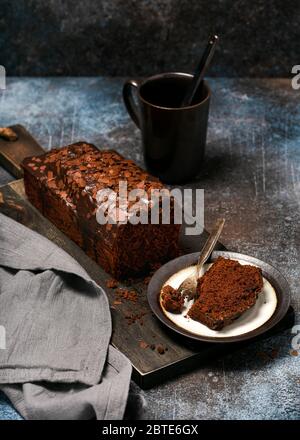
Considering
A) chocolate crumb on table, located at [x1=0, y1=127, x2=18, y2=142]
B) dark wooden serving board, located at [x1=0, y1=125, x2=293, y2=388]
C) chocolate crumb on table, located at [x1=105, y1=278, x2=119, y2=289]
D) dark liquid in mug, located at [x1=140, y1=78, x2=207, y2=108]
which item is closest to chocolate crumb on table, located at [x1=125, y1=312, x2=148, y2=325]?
dark wooden serving board, located at [x1=0, y1=125, x2=293, y2=388]

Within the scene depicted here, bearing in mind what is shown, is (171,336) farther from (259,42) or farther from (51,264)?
(259,42)

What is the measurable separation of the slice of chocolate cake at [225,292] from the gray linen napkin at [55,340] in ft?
0.66

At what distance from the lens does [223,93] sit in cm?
283

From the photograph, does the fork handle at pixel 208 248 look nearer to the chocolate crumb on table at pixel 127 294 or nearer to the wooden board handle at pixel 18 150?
the chocolate crumb on table at pixel 127 294

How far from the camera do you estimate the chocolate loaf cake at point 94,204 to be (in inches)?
73.4

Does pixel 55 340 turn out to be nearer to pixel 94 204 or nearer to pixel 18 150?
pixel 94 204

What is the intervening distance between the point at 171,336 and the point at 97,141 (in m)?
1.00

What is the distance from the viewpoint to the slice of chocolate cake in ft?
5.49

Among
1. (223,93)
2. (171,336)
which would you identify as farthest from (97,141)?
(171,336)

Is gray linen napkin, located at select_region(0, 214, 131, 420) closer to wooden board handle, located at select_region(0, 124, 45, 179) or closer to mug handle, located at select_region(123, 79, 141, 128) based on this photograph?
wooden board handle, located at select_region(0, 124, 45, 179)

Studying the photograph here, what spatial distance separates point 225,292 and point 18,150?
97 cm

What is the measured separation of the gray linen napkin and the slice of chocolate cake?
20cm

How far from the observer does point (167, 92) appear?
233cm

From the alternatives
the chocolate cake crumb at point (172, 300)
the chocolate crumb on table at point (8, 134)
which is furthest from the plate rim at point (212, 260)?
the chocolate crumb on table at point (8, 134)
